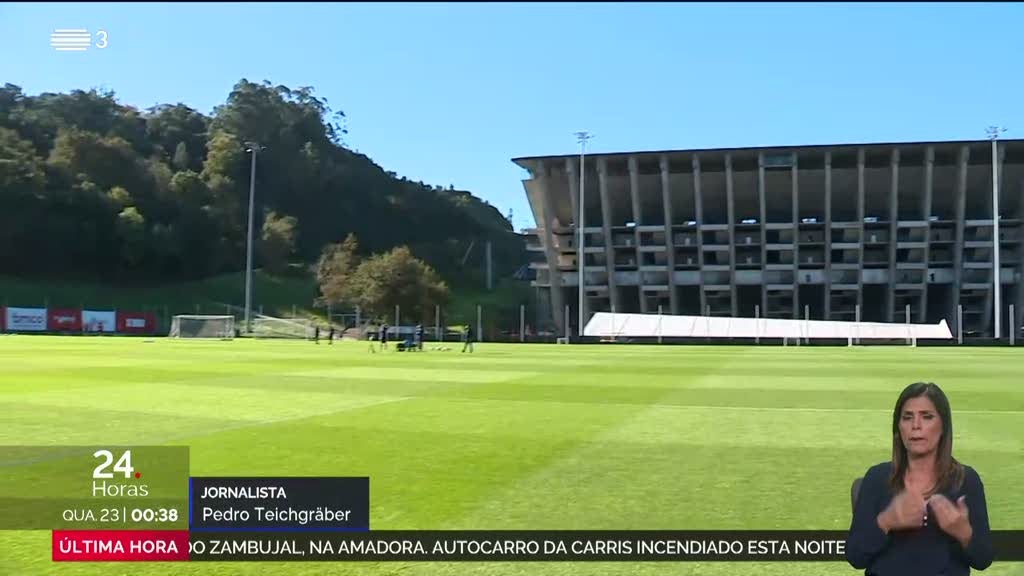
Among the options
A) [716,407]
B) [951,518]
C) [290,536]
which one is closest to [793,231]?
[716,407]

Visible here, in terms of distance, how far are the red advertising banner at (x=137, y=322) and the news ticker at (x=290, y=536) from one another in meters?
87.7

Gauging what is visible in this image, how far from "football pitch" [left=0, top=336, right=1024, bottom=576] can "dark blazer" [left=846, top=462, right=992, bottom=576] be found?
2230 millimetres

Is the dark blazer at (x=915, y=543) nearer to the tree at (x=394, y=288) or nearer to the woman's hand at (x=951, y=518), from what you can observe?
the woman's hand at (x=951, y=518)

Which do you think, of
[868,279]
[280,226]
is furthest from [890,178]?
[280,226]

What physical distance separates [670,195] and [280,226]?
61034mm

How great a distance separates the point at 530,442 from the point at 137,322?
87.6 meters

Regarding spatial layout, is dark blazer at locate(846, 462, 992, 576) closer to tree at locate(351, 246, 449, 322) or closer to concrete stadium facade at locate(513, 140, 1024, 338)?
tree at locate(351, 246, 449, 322)

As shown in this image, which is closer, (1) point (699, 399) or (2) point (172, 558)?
(2) point (172, 558)

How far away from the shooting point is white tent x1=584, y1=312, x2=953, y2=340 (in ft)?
211

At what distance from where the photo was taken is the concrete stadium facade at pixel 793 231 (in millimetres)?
93688

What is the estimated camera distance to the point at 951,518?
3.56 metres

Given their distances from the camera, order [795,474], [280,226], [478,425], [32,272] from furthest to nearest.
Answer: [280,226]
[32,272]
[478,425]
[795,474]

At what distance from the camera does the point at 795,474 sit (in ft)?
30.6

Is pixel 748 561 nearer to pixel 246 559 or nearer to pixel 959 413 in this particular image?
pixel 246 559
